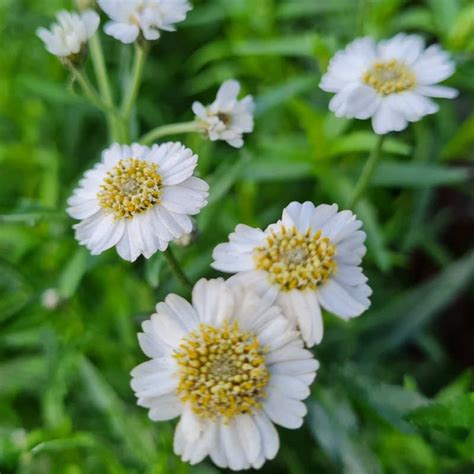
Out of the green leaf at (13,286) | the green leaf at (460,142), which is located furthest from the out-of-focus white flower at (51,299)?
the green leaf at (460,142)

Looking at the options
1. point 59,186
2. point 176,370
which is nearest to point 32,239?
point 59,186

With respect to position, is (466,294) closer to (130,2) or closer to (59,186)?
(59,186)

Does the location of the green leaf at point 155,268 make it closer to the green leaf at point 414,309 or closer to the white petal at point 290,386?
the white petal at point 290,386

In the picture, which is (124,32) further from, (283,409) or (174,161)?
(283,409)

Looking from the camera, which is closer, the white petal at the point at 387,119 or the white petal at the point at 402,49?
the white petal at the point at 387,119

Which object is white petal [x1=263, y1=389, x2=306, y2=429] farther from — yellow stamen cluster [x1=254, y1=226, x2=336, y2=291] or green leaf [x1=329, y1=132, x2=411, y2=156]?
green leaf [x1=329, y1=132, x2=411, y2=156]

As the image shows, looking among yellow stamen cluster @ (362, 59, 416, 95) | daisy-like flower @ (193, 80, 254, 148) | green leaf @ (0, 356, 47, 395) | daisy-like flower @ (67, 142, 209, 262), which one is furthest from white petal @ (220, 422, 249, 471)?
green leaf @ (0, 356, 47, 395)
